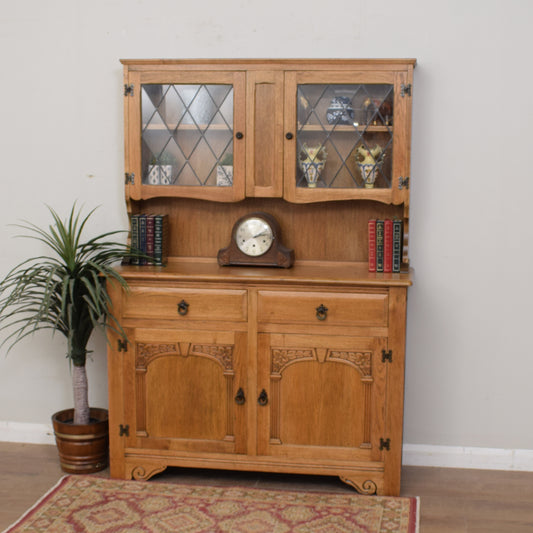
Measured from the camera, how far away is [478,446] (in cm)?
362

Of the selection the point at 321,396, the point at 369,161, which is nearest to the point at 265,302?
the point at 321,396

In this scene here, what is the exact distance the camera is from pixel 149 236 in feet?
11.5

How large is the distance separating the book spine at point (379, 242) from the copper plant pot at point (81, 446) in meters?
1.50

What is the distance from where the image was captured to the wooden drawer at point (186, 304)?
10.6 feet

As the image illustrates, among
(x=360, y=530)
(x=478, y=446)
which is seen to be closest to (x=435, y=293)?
(x=478, y=446)

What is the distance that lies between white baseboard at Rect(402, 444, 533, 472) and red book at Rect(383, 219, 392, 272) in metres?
0.95

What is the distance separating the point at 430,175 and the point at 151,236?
4.43 ft

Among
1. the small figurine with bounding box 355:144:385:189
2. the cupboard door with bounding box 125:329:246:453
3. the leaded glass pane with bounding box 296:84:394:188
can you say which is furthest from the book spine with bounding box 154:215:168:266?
the small figurine with bounding box 355:144:385:189

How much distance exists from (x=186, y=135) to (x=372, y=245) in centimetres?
100

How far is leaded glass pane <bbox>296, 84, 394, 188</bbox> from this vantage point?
131 inches

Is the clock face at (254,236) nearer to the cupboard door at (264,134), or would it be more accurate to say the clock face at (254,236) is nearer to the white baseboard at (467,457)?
the cupboard door at (264,134)

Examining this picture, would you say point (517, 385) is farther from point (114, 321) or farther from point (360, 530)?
point (114, 321)

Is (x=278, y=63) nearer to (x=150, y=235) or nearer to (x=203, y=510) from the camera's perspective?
(x=150, y=235)

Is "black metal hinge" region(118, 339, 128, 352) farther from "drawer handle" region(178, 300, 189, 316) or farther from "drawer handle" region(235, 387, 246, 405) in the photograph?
"drawer handle" region(235, 387, 246, 405)
